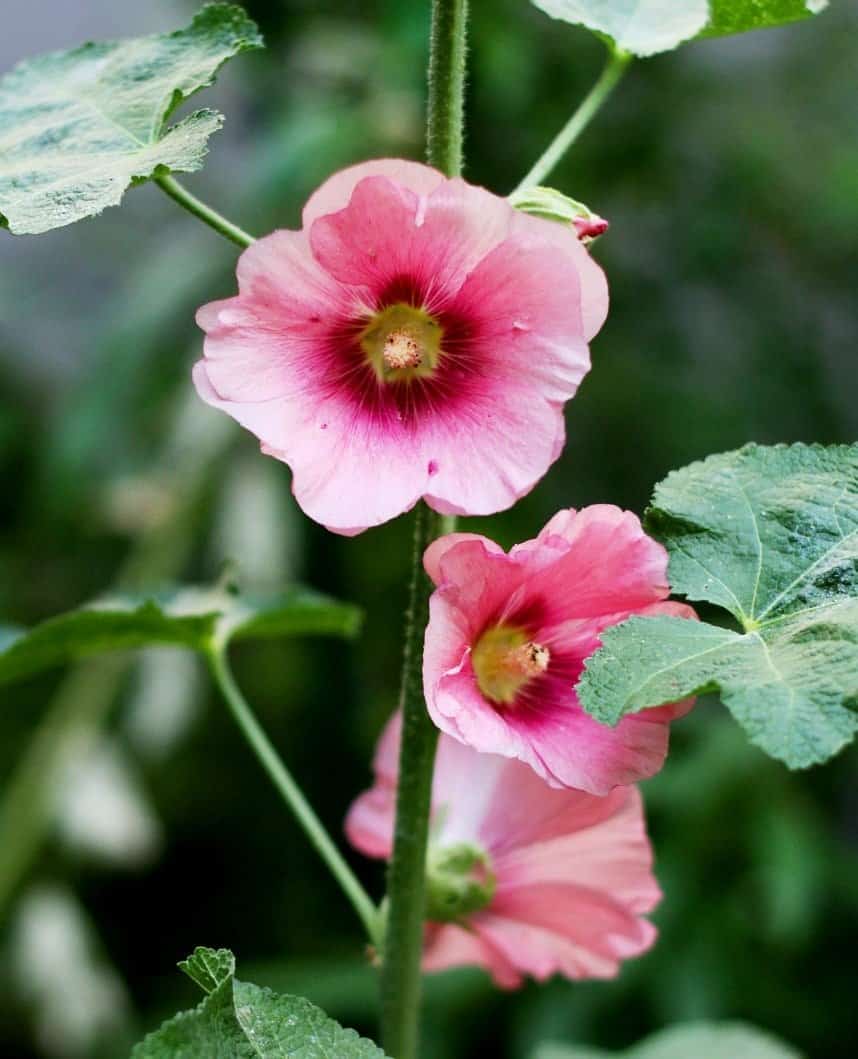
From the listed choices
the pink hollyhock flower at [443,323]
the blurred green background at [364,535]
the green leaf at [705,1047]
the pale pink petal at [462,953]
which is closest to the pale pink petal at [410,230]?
the pink hollyhock flower at [443,323]

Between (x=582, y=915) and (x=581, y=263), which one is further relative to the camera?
(x=582, y=915)

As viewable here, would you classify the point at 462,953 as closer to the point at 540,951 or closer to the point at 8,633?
the point at 540,951

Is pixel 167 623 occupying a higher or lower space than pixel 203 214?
lower

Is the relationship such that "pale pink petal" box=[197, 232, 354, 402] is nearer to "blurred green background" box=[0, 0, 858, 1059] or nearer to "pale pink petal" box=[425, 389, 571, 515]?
"pale pink petal" box=[425, 389, 571, 515]

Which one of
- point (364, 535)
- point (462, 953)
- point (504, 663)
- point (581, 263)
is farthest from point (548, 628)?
point (364, 535)

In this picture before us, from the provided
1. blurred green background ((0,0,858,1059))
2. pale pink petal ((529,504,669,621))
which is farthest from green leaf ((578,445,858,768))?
blurred green background ((0,0,858,1059))

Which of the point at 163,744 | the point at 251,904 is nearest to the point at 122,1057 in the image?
the point at 163,744
